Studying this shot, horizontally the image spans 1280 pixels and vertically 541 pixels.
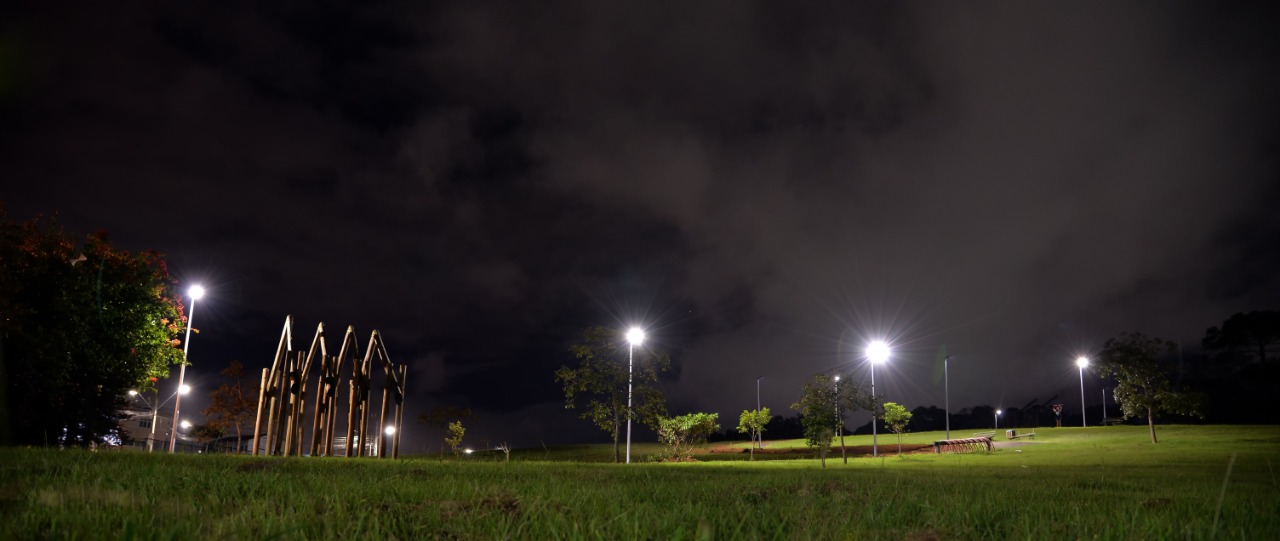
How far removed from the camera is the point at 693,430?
49.1 metres

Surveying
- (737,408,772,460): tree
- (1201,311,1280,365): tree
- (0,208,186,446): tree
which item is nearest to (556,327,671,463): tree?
(0,208,186,446): tree

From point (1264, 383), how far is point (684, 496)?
99229mm

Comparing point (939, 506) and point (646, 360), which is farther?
point (646, 360)

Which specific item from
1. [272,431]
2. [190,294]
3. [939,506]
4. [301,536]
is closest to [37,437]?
[190,294]

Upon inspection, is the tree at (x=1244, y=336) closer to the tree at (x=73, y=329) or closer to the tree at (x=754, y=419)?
the tree at (x=754, y=419)

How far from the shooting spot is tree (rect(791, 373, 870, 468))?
3478cm

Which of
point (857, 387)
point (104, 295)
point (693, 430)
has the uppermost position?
point (104, 295)

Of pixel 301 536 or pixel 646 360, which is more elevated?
pixel 646 360

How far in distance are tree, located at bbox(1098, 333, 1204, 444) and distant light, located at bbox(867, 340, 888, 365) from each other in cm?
2020

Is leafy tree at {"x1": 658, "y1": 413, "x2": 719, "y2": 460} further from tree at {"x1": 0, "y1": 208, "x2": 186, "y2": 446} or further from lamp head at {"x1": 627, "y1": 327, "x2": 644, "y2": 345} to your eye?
tree at {"x1": 0, "y1": 208, "x2": 186, "y2": 446}

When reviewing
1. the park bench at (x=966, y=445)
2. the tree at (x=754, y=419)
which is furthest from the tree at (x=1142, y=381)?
the tree at (x=754, y=419)

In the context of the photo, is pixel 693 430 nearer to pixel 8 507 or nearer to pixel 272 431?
pixel 272 431

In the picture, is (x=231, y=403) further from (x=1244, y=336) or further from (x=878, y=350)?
(x=1244, y=336)

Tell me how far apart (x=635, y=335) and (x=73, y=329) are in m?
24.8
